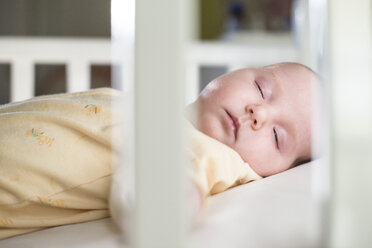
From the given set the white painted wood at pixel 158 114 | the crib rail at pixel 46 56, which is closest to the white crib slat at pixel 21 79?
the crib rail at pixel 46 56

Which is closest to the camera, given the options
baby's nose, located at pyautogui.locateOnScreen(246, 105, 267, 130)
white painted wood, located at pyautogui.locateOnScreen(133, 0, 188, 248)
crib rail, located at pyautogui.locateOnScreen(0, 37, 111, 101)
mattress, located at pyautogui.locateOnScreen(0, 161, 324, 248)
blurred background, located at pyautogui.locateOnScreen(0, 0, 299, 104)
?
white painted wood, located at pyautogui.locateOnScreen(133, 0, 188, 248)

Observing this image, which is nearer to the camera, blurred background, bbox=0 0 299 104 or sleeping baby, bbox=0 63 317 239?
sleeping baby, bbox=0 63 317 239

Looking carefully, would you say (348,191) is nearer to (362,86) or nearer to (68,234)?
(362,86)

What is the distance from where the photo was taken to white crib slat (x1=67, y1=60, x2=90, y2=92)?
1.15 metres

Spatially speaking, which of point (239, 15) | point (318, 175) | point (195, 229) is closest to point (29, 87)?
point (195, 229)

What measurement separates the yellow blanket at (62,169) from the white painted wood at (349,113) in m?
0.23

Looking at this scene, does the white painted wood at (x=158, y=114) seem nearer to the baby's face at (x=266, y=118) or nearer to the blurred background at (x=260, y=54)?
the blurred background at (x=260, y=54)

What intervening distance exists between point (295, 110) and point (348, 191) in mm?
383

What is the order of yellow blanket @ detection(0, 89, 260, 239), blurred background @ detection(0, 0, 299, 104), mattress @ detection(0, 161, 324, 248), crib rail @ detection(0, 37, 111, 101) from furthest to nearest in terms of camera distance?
blurred background @ detection(0, 0, 299, 104) < crib rail @ detection(0, 37, 111, 101) < yellow blanket @ detection(0, 89, 260, 239) < mattress @ detection(0, 161, 324, 248)

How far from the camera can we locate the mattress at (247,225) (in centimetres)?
41

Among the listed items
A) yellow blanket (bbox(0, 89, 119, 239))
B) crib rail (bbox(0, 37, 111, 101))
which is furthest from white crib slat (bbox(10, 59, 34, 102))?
yellow blanket (bbox(0, 89, 119, 239))

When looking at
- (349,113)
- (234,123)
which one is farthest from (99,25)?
(349,113)

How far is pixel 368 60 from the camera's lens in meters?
0.29

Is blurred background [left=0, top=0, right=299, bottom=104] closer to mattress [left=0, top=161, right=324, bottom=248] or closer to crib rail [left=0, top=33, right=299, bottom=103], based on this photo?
crib rail [left=0, top=33, right=299, bottom=103]
